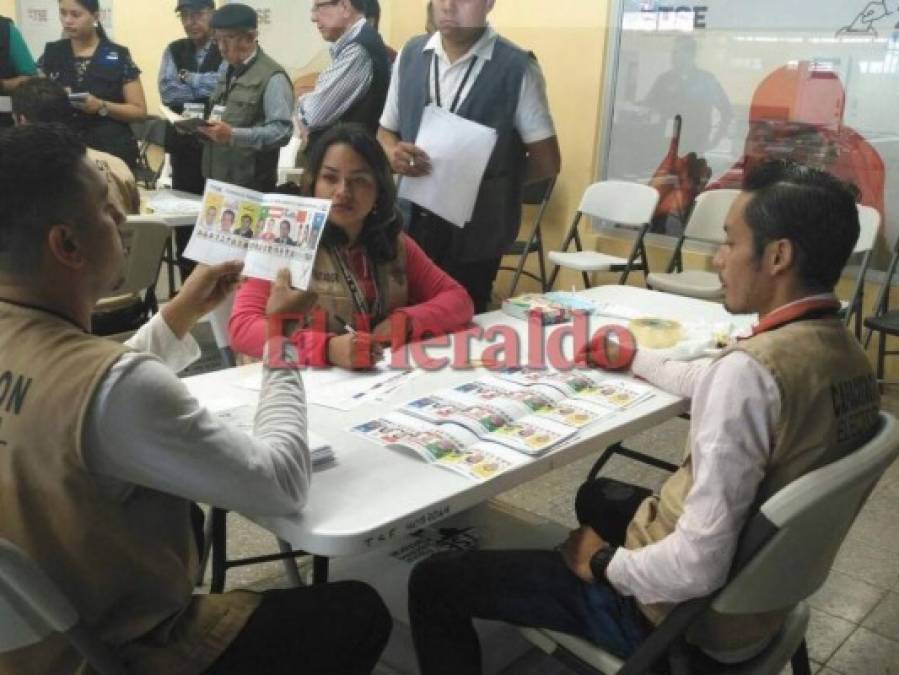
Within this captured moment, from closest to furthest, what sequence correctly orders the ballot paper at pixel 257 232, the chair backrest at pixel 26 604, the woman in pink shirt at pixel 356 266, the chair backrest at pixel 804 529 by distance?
the chair backrest at pixel 26 604, the chair backrest at pixel 804 529, the ballot paper at pixel 257 232, the woman in pink shirt at pixel 356 266

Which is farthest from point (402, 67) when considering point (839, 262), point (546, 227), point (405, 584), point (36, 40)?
point (36, 40)

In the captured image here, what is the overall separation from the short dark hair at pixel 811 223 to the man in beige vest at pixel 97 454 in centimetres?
77

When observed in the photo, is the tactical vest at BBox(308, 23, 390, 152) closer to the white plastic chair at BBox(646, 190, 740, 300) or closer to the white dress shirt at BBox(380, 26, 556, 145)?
the white dress shirt at BBox(380, 26, 556, 145)

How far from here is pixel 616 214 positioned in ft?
14.8

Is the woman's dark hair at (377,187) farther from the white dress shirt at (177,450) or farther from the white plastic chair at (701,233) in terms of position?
the white plastic chair at (701,233)

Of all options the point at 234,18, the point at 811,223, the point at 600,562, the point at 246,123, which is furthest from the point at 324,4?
the point at 600,562

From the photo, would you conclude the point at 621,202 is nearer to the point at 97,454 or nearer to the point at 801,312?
the point at 801,312

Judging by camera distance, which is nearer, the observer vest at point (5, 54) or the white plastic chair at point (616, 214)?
the observer vest at point (5, 54)

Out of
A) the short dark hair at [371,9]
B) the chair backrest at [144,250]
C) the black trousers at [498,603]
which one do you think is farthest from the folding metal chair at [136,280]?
the black trousers at [498,603]

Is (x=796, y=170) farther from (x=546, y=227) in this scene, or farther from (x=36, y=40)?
(x=36, y=40)

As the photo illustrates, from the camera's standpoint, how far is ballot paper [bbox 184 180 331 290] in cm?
150

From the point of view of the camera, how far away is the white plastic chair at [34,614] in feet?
2.94

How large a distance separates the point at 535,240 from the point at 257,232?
3.68m

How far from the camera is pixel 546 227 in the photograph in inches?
206
